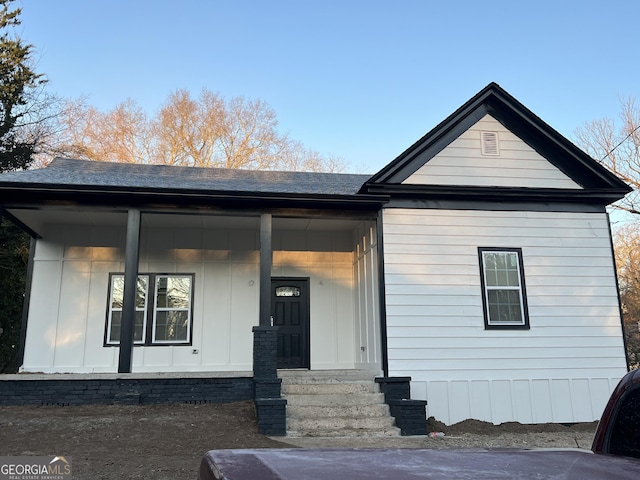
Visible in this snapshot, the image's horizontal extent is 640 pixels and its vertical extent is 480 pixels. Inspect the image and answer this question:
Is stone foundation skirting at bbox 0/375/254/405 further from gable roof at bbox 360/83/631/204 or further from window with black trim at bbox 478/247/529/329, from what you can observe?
window with black trim at bbox 478/247/529/329

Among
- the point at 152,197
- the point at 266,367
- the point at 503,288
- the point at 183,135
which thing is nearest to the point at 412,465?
the point at 266,367

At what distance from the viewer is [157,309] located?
12219 millimetres

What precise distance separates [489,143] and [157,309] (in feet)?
26.7

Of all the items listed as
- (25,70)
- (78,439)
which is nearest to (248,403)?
(78,439)

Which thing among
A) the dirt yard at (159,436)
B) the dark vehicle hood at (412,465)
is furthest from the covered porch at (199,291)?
the dark vehicle hood at (412,465)

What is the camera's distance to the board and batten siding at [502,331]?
985 centimetres

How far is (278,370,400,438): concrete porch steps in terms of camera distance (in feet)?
27.3

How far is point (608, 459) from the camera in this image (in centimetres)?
190

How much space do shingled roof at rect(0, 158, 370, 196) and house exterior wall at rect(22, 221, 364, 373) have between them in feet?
4.34

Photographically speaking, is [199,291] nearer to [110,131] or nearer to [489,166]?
[489,166]

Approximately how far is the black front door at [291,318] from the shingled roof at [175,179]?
8.18ft

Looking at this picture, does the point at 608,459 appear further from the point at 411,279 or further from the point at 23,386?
the point at 23,386

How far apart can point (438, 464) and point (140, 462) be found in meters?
5.45

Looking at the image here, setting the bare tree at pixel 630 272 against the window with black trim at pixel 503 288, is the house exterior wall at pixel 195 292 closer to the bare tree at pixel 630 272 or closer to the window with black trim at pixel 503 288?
the window with black trim at pixel 503 288
